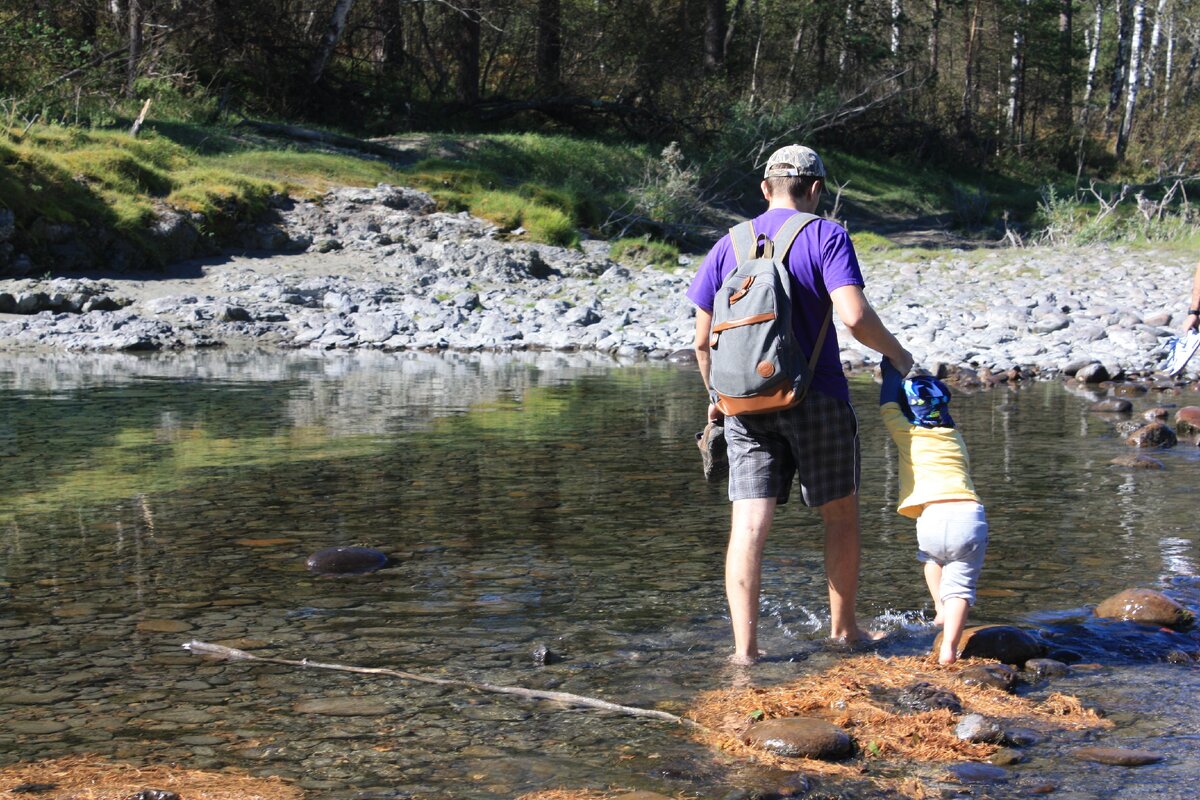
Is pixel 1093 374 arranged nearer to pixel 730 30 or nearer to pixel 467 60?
pixel 467 60

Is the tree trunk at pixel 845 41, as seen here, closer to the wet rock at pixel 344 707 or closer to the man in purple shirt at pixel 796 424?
the man in purple shirt at pixel 796 424

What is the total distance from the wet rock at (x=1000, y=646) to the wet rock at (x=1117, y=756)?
80 cm

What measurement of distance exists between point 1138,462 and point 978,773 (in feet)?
16.7

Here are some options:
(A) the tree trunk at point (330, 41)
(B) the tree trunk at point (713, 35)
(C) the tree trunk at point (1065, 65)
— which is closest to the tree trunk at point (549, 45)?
(B) the tree trunk at point (713, 35)

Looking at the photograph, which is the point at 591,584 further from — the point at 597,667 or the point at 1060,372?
the point at 1060,372

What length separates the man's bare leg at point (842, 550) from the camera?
4.37 meters

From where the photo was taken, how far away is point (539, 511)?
22.1 ft

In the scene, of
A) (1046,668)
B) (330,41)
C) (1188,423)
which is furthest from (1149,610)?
(330,41)

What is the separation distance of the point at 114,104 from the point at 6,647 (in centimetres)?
1911

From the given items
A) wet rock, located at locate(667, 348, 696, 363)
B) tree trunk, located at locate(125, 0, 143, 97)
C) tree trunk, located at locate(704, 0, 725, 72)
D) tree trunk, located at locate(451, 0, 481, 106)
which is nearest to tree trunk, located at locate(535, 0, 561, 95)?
tree trunk, located at locate(451, 0, 481, 106)

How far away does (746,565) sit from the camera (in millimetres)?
4242

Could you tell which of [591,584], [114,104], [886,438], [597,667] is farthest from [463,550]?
[114,104]

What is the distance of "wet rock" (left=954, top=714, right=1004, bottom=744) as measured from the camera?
3.55 meters

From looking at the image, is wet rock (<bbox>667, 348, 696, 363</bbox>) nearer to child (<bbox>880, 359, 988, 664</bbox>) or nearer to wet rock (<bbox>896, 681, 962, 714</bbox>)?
child (<bbox>880, 359, 988, 664</bbox>)
